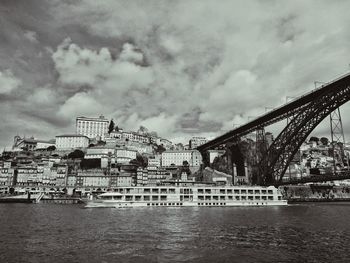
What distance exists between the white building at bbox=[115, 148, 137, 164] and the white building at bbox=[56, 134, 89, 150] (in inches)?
836

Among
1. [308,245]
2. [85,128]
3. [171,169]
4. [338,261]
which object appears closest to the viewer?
[338,261]

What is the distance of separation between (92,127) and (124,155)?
36.1 m

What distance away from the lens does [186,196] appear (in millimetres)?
59438

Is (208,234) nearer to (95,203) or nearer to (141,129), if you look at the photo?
(95,203)

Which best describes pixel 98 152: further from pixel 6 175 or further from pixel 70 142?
pixel 6 175

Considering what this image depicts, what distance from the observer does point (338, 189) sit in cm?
11506

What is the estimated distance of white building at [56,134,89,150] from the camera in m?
137

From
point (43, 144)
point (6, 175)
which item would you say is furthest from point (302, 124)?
point (43, 144)

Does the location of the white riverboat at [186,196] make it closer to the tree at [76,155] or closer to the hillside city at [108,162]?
the hillside city at [108,162]

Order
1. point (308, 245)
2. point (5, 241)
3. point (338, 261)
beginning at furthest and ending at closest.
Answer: point (5, 241) < point (308, 245) < point (338, 261)

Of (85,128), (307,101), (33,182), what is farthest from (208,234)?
(85,128)

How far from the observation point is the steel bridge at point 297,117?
42531 millimetres

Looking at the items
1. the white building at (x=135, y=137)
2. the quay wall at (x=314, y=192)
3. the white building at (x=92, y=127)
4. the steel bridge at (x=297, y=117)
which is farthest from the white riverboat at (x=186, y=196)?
the white building at (x=92, y=127)

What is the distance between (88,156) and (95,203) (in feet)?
240
